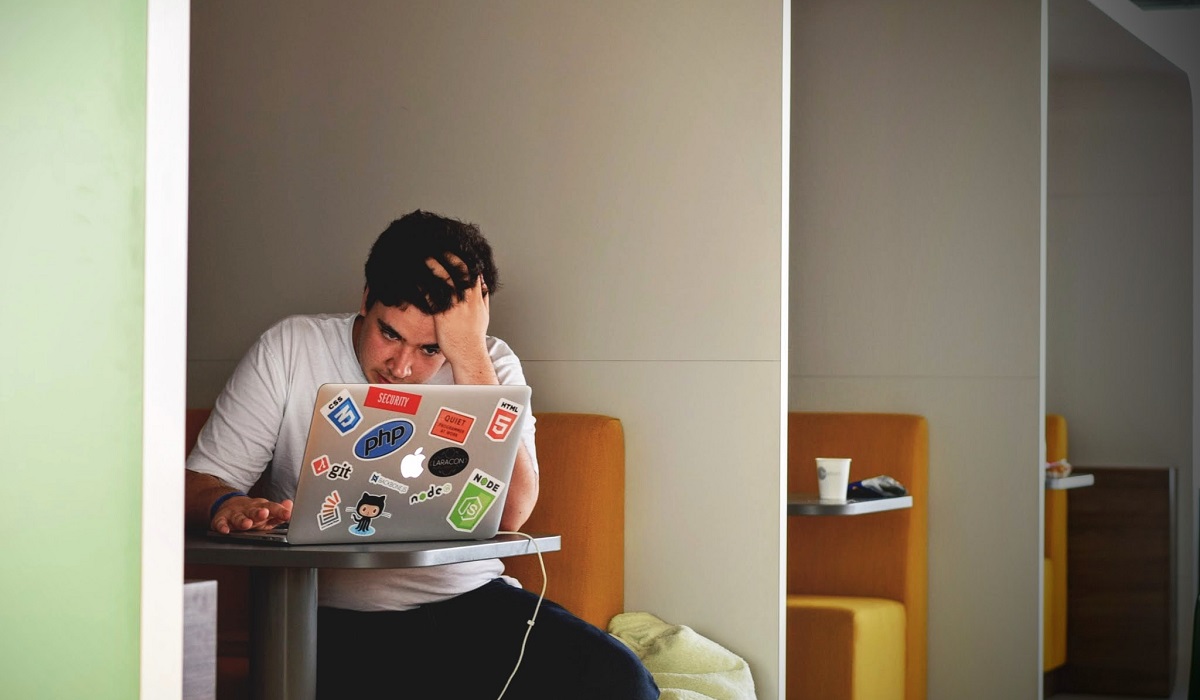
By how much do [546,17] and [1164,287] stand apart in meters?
3.17

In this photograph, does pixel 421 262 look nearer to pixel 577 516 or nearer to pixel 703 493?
pixel 577 516

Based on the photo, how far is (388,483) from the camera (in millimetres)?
1909

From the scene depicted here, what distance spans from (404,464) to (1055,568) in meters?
3.54

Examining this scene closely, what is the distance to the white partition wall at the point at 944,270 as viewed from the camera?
3.96 meters

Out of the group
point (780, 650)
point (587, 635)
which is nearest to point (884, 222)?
point (780, 650)

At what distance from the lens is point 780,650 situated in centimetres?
294

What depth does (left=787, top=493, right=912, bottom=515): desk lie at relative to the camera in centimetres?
320

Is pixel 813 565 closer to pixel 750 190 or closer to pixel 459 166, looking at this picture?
Result: pixel 750 190

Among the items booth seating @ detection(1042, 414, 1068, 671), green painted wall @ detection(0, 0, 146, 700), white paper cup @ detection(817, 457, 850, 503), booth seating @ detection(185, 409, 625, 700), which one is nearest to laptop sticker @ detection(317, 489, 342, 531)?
green painted wall @ detection(0, 0, 146, 700)

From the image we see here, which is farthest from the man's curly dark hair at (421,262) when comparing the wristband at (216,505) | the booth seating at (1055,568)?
the booth seating at (1055,568)

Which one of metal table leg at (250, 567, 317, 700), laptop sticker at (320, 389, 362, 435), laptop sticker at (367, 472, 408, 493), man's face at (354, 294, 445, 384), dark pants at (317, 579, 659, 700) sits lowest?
dark pants at (317, 579, 659, 700)

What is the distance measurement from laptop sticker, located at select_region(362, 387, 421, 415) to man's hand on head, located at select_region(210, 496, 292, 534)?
9.3 inches

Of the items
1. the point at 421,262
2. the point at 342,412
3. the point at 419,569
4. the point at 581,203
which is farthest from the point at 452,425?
the point at 581,203

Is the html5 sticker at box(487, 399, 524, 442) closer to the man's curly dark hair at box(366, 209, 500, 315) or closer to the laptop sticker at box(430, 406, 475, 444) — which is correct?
the laptop sticker at box(430, 406, 475, 444)
